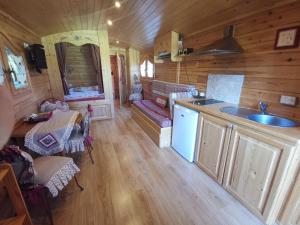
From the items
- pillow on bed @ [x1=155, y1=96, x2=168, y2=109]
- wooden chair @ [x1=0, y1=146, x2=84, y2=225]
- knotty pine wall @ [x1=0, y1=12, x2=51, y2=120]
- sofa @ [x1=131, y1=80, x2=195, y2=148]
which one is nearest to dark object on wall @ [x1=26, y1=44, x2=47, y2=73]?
knotty pine wall @ [x1=0, y1=12, x2=51, y2=120]

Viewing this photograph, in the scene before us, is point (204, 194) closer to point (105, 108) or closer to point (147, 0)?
point (147, 0)

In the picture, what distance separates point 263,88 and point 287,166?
1014mm

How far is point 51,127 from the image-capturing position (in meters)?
1.87

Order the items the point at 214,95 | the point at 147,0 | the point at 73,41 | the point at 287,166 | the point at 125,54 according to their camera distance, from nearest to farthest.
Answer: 1. the point at 287,166
2. the point at 147,0
3. the point at 214,95
4. the point at 73,41
5. the point at 125,54

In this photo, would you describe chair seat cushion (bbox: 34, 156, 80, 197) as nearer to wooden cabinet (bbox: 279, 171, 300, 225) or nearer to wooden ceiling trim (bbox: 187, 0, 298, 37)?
wooden cabinet (bbox: 279, 171, 300, 225)

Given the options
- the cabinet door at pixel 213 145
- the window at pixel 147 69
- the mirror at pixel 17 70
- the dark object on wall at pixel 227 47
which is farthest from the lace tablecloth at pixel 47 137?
the window at pixel 147 69

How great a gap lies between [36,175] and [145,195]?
1168 mm

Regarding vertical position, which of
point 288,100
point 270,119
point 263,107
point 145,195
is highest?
point 288,100

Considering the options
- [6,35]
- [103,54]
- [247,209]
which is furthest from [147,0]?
[247,209]

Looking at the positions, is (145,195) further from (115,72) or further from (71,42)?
(115,72)

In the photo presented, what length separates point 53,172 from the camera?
1507mm

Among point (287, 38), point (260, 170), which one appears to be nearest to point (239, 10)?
point (287, 38)

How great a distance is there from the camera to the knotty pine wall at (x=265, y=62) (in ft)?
5.12

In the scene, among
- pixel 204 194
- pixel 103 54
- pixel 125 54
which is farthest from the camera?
pixel 125 54
